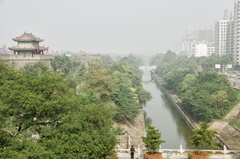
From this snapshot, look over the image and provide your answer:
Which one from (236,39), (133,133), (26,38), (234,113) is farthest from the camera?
(236,39)

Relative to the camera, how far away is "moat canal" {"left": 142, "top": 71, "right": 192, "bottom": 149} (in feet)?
93.9

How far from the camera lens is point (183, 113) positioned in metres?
38.8

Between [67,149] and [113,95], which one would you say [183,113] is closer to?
[113,95]

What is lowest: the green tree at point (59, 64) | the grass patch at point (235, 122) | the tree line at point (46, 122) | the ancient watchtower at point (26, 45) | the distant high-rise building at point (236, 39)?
the grass patch at point (235, 122)

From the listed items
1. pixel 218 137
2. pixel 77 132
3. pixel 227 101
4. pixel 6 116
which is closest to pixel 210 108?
pixel 227 101

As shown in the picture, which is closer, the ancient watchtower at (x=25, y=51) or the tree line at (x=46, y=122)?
the tree line at (x=46, y=122)

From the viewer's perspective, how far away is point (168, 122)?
1458 inches

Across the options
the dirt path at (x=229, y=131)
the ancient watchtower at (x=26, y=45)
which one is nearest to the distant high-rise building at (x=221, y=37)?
the ancient watchtower at (x=26, y=45)

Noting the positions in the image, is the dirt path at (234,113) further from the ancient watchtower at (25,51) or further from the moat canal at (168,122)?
the ancient watchtower at (25,51)

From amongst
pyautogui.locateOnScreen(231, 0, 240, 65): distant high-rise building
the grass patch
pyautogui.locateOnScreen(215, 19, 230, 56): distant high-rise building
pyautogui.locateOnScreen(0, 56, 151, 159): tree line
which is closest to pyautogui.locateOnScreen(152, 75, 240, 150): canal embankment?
the grass patch

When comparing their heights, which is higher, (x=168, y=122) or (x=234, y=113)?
(x=234, y=113)

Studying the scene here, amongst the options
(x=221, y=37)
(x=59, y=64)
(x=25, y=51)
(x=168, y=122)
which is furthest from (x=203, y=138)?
(x=221, y=37)

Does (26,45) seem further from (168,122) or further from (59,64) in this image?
(168,122)

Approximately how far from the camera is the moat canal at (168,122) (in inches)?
1126
